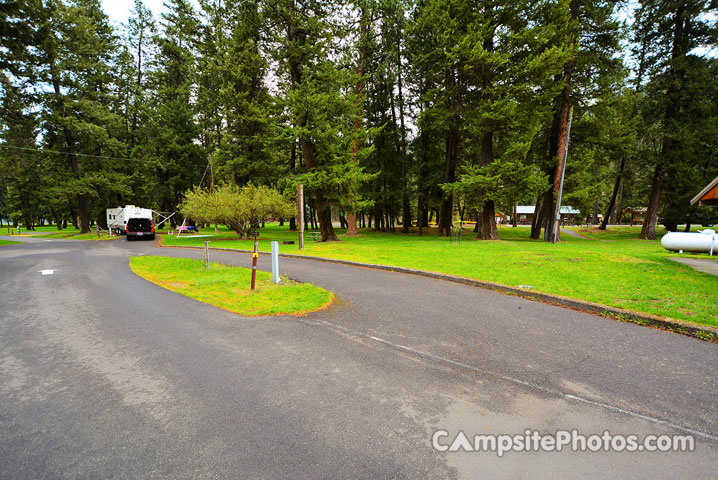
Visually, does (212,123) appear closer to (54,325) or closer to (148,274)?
(148,274)

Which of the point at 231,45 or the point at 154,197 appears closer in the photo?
the point at 231,45

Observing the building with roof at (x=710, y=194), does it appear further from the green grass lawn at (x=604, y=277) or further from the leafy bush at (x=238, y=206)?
the leafy bush at (x=238, y=206)

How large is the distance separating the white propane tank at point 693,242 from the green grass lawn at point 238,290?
14.7 meters

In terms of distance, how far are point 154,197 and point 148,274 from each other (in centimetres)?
3325

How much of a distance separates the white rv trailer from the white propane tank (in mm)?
36524

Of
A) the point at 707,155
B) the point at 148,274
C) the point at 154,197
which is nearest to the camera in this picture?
the point at 148,274

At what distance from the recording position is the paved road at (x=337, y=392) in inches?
87.0

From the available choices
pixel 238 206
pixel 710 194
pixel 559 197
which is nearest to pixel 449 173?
pixel 559 197

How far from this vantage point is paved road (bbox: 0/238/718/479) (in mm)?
2211

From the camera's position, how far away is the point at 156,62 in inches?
1487

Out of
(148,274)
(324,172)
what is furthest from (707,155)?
(148,274)

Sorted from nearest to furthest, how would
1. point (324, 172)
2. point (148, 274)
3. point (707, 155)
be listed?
1. point (148, 274)
2. point (324, 172)
3. point (707, 155)

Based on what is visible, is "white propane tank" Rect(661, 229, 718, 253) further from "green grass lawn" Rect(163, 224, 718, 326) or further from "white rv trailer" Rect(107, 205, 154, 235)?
"white rv trailer" Rect(107, 205, 154, 235)

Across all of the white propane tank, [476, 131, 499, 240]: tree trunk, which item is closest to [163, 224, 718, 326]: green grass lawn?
the white propane tank
